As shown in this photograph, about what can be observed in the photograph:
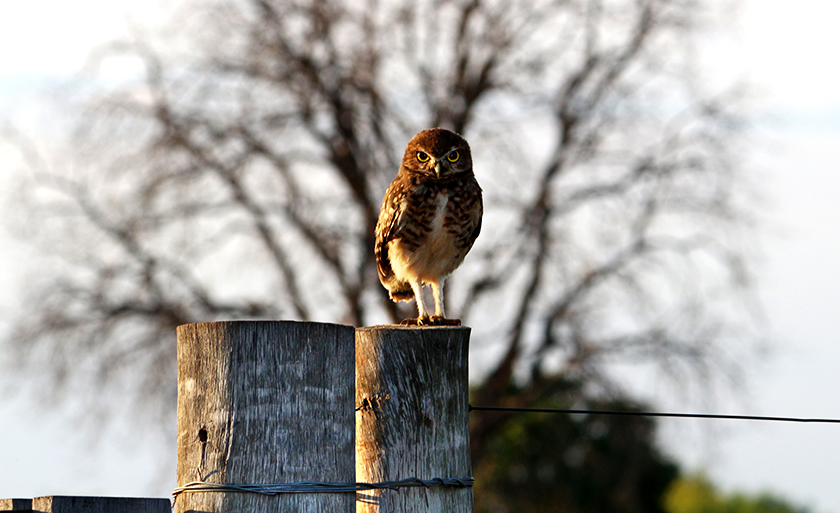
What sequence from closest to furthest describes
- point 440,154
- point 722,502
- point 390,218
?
point 440,154 < point 390,218 < point 722,502

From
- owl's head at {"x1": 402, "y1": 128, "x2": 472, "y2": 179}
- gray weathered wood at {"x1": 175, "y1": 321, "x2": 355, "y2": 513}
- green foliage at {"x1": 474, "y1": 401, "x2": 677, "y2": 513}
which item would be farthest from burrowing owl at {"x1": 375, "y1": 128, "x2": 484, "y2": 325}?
green foliage at {"x1": 474, "y1": 401, "x2": 677, "y2": 513}

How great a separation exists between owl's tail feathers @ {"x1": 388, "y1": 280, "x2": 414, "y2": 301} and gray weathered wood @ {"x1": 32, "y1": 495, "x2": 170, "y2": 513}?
2.27 metres

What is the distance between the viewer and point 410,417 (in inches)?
93.9

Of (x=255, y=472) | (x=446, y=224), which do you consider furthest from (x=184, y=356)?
(x=446, y=224)

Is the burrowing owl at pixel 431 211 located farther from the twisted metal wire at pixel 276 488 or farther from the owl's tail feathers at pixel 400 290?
the twisted metal wire at pixel 276 488

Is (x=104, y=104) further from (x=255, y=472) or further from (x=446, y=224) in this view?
(x=255, y=472)

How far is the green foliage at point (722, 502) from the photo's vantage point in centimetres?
2731

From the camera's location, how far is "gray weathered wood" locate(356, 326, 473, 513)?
7.73ft

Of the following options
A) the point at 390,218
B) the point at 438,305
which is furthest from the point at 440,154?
the point at 438,305

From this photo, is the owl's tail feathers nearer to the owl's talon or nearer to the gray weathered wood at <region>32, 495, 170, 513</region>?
the owl's talon

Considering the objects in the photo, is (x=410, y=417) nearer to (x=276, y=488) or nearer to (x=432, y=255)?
(x=276, y=488)

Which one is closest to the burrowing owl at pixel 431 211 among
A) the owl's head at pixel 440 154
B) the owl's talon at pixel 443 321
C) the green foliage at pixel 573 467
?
the owl's head at pixel 440 154

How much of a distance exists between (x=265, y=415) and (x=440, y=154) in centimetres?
197

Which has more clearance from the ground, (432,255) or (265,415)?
(432,255)
